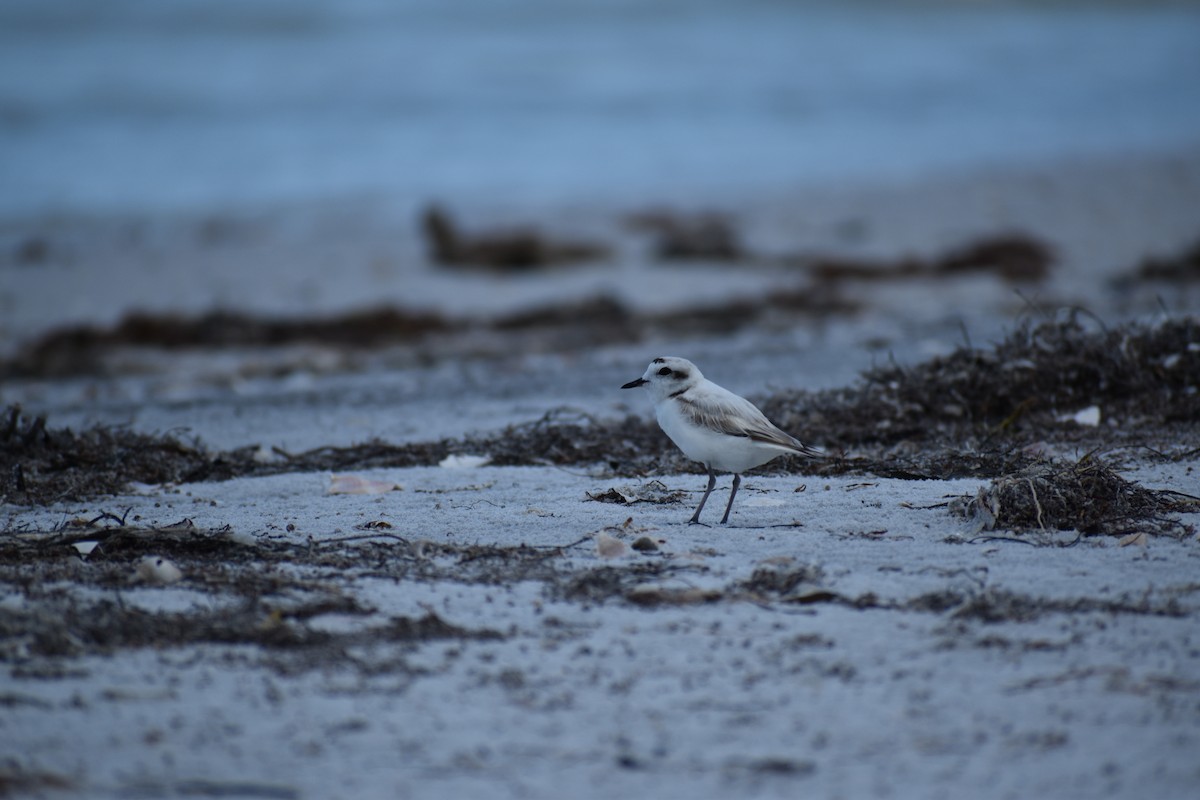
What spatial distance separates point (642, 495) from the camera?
496 cm

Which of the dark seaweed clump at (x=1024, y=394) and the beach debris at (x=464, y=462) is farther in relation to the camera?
the dark seaweed clump at (x=1024, y=394)

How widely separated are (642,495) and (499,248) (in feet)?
37.3

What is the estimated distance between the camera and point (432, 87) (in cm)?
3475

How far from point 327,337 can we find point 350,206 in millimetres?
9587

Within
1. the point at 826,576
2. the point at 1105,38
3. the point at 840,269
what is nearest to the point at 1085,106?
the point at 1105,38

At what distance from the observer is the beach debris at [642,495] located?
486 centimetres

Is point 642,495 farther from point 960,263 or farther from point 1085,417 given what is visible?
point 960,263

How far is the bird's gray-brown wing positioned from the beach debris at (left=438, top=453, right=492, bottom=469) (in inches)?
59.4

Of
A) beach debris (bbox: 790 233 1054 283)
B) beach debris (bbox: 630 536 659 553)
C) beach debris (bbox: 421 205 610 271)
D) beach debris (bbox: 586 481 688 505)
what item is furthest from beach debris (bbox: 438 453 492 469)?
beach debris (bbox: 790 233 1054 283)

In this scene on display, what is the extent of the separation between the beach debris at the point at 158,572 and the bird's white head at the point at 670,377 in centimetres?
195

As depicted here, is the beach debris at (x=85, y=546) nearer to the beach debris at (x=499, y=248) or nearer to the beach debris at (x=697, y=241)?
the beach debris at (x=499, y=248)

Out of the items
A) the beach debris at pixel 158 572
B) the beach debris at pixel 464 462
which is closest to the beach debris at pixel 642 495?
the beach debris at pixel 464 462

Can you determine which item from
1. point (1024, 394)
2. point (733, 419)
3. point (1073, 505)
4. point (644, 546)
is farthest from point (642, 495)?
point (1024, 394)

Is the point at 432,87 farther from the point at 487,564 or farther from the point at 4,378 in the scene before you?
the point at 487,564
